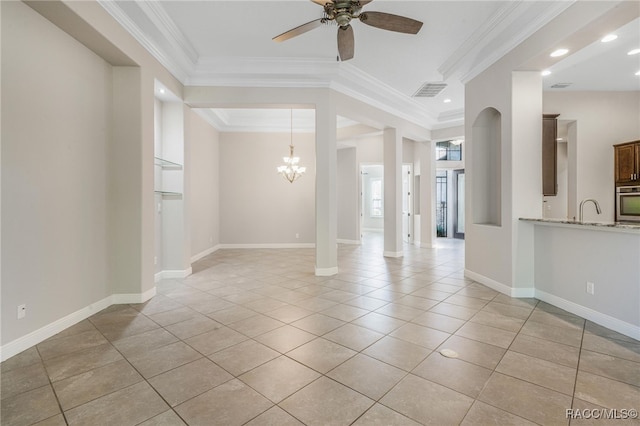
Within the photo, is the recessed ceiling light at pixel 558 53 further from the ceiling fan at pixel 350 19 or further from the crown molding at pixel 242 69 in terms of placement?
the crown molding at pixel 242 69

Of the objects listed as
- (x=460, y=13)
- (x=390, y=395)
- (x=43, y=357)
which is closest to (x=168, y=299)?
(x=43, y=357)

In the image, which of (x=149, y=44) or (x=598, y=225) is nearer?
(x=598, y=225)

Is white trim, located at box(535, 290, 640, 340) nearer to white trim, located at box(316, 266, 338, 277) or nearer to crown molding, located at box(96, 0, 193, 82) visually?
white trim, located at box(316, 266, 338, 277)

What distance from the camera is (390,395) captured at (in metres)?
1.85

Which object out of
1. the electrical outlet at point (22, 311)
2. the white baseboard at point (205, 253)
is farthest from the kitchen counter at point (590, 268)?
the white baseboard at point (205, 253)

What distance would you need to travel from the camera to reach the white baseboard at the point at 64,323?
2371mm

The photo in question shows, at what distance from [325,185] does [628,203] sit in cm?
545

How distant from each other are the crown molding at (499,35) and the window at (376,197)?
8.48 m

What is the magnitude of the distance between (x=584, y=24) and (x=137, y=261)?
5547 mm

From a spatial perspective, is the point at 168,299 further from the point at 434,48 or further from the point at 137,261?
the point at 434,48

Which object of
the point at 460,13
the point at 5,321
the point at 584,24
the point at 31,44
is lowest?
the point at 5,321

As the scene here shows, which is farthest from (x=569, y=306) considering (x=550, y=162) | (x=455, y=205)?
(x=455, y=205)

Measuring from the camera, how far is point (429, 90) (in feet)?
19.1

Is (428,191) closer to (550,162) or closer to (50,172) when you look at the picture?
(550,162)
